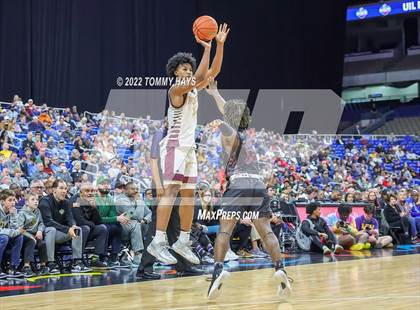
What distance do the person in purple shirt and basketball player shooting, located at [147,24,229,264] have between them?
7.63 meters

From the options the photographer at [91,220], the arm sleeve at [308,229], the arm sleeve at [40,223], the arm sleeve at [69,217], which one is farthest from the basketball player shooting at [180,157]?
the arm sleeve at [308,229]

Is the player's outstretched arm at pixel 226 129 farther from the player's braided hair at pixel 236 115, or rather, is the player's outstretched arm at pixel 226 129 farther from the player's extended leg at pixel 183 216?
the player's extended leg at pixel 183 216

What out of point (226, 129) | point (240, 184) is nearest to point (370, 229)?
point (240, 184)

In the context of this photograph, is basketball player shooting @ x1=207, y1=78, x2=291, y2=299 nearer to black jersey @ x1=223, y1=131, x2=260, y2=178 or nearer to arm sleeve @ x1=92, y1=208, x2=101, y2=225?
black jersey @ x1=223, y1=131, x2=260, y2=178

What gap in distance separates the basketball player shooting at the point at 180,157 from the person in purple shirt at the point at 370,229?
25.0 ft

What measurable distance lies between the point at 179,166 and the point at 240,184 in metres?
0.60

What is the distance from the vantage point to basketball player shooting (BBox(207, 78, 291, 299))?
599cm

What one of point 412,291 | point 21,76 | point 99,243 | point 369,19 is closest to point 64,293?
point 99,243

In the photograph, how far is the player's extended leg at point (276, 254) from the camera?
5.88 m

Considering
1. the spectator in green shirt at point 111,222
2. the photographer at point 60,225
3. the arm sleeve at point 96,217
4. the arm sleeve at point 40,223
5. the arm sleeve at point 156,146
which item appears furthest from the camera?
the spectator in green shirt at point 111,222

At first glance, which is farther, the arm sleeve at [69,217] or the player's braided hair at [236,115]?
the arm sleeve at [69,217]

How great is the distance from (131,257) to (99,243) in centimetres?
90

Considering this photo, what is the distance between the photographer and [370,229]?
13523mm

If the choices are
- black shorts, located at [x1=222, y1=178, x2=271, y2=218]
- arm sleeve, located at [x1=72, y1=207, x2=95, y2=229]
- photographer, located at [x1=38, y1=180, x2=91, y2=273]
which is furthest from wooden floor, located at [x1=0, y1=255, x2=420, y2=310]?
arm sleeve, located at [x1=72, y1=207, x2=95, y2=229]
